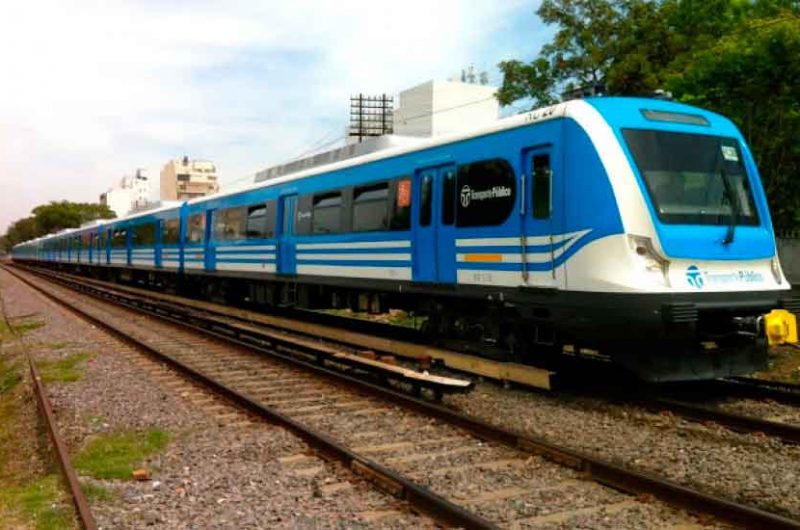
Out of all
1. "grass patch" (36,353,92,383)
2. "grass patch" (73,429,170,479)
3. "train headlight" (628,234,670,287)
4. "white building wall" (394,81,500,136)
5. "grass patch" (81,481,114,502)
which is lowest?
"grass patch" (36,353,92,383)

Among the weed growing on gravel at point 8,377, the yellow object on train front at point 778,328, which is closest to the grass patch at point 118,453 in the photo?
the weed growing on gravel at point 8,377

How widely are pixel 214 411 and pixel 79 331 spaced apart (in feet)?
33.7

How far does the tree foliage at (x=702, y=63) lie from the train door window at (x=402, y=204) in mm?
4125

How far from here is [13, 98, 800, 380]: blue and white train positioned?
24.2 feet

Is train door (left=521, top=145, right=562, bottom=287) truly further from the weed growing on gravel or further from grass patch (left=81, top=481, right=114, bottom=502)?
the weed growing on gravel

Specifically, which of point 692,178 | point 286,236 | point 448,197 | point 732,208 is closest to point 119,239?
point 286,236

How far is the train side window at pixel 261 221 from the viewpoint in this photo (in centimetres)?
1584

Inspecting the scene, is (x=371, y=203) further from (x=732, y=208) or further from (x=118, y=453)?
(x=118, y=453)

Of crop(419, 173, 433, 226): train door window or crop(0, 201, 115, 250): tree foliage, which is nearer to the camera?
crop(419, 173, 433, 226): train door window

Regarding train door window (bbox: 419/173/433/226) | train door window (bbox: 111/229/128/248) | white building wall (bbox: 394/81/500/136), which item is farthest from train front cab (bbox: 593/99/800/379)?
white building wall (bbox: 394/81/500/136)

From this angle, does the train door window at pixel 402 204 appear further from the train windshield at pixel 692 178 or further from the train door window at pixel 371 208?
the train windshield at pixel 692 178

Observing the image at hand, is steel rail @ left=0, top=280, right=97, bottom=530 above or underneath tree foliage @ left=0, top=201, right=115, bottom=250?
underneath

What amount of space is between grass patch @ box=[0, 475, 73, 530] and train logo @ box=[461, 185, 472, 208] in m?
5.57

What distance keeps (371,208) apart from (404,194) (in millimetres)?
1097
